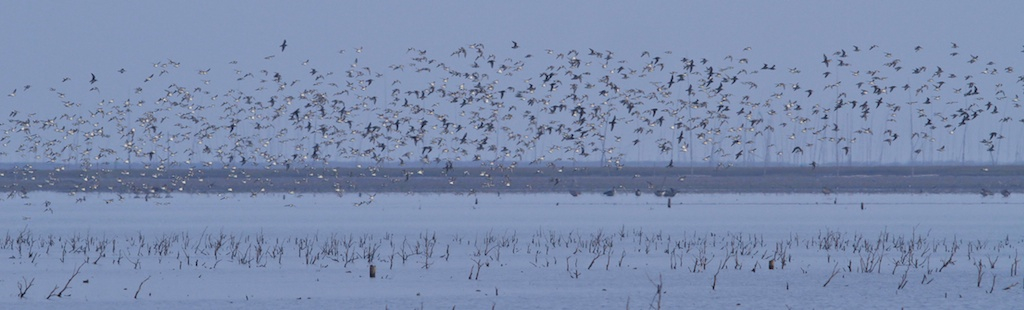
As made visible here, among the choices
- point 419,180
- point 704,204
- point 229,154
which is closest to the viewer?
point 229,154

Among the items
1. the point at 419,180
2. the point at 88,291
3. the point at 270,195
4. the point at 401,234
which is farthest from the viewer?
the point at 419,180

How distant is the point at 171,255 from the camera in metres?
26.8

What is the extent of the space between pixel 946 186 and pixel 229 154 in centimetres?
4304

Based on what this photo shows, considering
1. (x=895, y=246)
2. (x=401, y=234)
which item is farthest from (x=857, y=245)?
(x=401, y=234)

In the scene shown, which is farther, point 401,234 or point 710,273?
point 401,234

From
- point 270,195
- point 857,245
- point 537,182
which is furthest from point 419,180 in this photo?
point 857,245

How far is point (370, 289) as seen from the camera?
2094 cm

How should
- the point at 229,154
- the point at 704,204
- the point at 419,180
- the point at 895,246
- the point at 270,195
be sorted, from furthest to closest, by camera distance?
1. the point at 419,180
2. the point at 270,195
3. the point at 704,204
4. the point at 229,154
5. the point at 895,246

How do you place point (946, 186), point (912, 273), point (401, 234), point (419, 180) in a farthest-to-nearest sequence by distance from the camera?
Answer: point (419, 180), point (946, 186), point (401, 234), point (912, 273)

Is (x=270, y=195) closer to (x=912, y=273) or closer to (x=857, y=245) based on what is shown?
(x=857, y=245)

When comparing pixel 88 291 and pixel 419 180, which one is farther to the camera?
pixel 419 180

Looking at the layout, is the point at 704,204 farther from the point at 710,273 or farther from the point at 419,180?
the point at 710,273

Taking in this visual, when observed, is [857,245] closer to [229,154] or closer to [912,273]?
[912,273]

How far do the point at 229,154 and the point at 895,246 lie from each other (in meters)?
27.7
